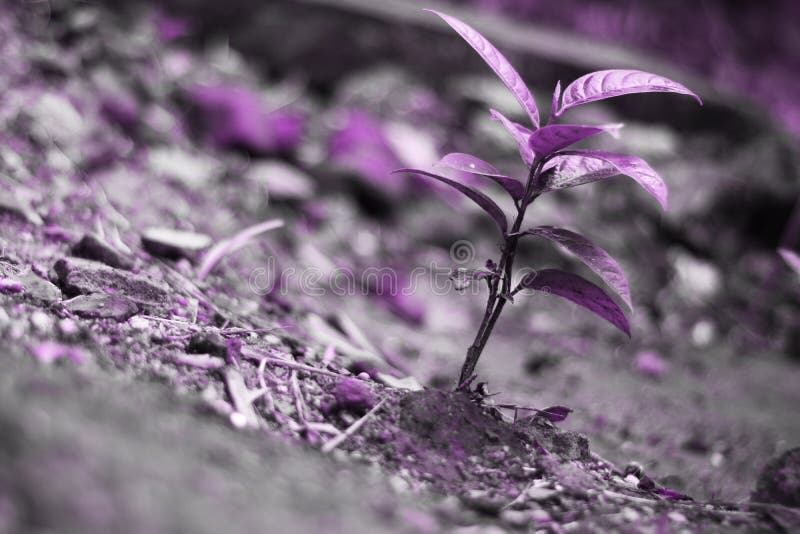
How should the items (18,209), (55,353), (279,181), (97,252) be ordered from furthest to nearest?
(279,181) < (18,209) < (97,252) < (55,353)

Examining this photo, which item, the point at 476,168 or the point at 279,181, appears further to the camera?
the point at 279,181

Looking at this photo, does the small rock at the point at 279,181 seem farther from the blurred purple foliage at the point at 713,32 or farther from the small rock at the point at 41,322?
the blurred purple foliage at the point at 713,32

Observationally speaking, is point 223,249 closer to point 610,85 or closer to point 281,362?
point 281,362

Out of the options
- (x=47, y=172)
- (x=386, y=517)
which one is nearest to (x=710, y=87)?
(x=47, y=172)

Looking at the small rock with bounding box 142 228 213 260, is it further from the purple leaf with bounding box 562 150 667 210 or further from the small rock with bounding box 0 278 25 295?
the purple leaf with bounding box 562 150 667 210

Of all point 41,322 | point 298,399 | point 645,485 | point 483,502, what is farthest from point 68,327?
point 645,485

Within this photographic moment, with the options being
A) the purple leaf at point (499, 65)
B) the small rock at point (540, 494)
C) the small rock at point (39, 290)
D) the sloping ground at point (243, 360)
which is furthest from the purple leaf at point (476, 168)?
the small rock at point (39, 290)

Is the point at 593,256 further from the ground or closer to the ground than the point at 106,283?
further from the ground

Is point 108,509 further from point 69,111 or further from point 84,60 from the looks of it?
point 84,60

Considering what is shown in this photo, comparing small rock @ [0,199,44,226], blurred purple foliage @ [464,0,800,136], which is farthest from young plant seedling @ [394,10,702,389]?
blurred purple foliage @ [464,0,800,136]
